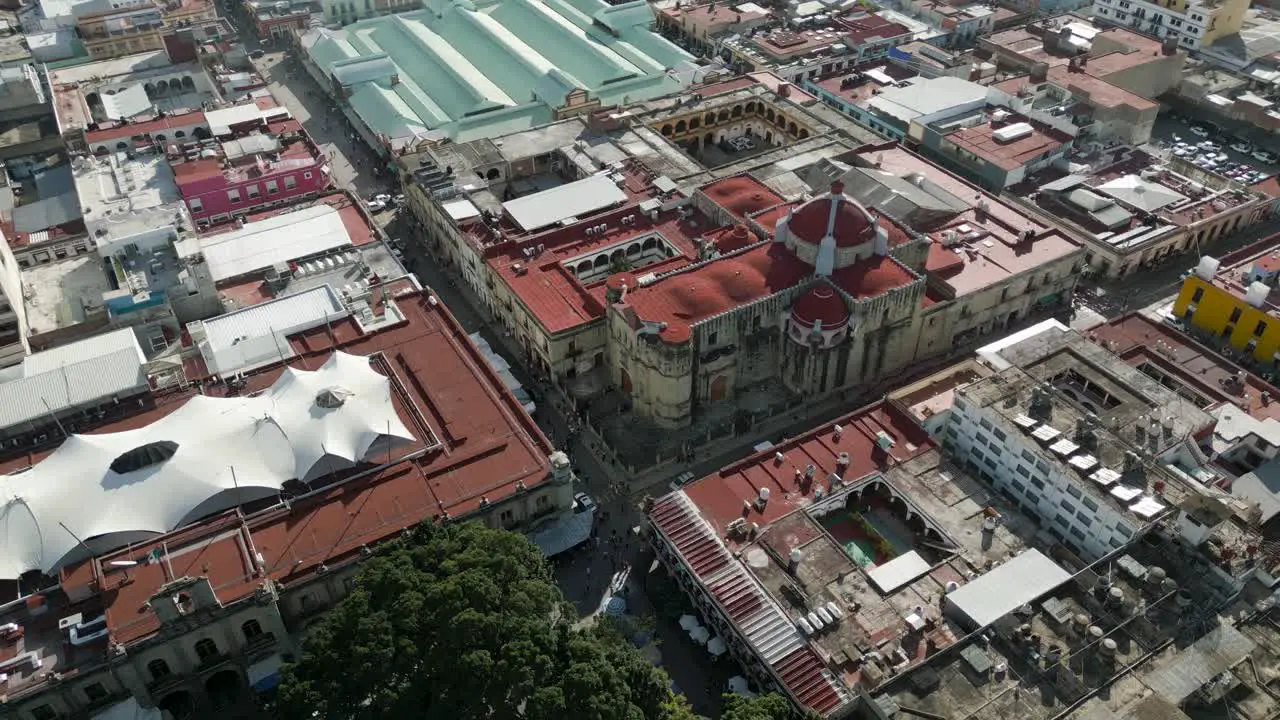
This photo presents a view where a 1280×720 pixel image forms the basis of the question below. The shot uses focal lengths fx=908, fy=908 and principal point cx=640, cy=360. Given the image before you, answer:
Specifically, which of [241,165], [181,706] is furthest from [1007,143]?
[181,706]

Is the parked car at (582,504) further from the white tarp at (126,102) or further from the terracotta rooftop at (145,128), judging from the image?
the white tarp at (126,102)

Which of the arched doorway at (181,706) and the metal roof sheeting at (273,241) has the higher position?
the metal roof sheeting at (273,241)

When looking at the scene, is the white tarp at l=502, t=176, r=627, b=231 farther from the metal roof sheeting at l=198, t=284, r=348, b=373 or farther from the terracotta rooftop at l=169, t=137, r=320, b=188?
the terracotta rooftop at l=169, t=137, r=320, b=188

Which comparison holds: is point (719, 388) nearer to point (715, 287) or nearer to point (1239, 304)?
point (715, 287)

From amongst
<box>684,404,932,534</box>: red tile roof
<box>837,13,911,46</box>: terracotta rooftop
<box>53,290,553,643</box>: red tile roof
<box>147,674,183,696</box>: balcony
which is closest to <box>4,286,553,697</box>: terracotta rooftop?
<box>53,290,553,643</box>: red tile roof

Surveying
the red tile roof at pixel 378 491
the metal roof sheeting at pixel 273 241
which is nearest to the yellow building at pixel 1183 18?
the red tile roof at pixel 378 491

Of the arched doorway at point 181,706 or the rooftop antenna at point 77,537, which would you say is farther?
the rooftop antenna at point 77,537
